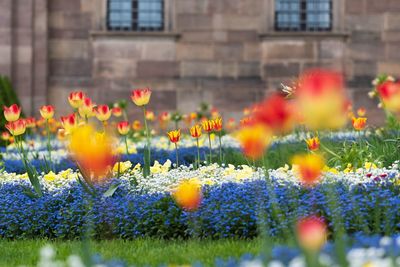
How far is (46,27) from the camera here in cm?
1775

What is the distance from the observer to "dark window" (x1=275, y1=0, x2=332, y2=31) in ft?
60.6

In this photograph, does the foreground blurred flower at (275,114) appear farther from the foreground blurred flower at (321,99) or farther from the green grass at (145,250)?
the green grass at (145,250)

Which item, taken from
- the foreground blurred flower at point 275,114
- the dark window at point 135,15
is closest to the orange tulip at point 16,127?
the foreground blurred flower at point 275,114

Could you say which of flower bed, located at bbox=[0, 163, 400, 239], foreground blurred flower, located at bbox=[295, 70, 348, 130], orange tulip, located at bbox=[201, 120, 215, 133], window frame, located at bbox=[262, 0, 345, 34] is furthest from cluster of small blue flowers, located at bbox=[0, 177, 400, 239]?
window frame, located at bbox=[262, 0, 345, 34]

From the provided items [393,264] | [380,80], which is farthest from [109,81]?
[393,264]

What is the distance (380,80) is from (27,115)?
7813 millimetres

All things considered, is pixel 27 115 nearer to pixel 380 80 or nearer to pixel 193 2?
pixel 193 2

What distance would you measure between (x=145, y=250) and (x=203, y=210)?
76cm

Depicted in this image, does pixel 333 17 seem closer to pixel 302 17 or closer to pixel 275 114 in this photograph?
pixel 302 17

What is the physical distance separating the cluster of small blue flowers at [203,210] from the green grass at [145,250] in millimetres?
198

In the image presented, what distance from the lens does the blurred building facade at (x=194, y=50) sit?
17.7 metres

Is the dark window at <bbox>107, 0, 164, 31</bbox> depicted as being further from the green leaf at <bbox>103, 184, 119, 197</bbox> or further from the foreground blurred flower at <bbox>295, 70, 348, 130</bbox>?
the foreground blurred flower at <bbox>295, 70, 348, 130</bbox>

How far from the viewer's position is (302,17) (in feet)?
61.1

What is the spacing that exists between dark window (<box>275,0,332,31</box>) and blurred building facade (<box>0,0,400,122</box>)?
1.02 ft
